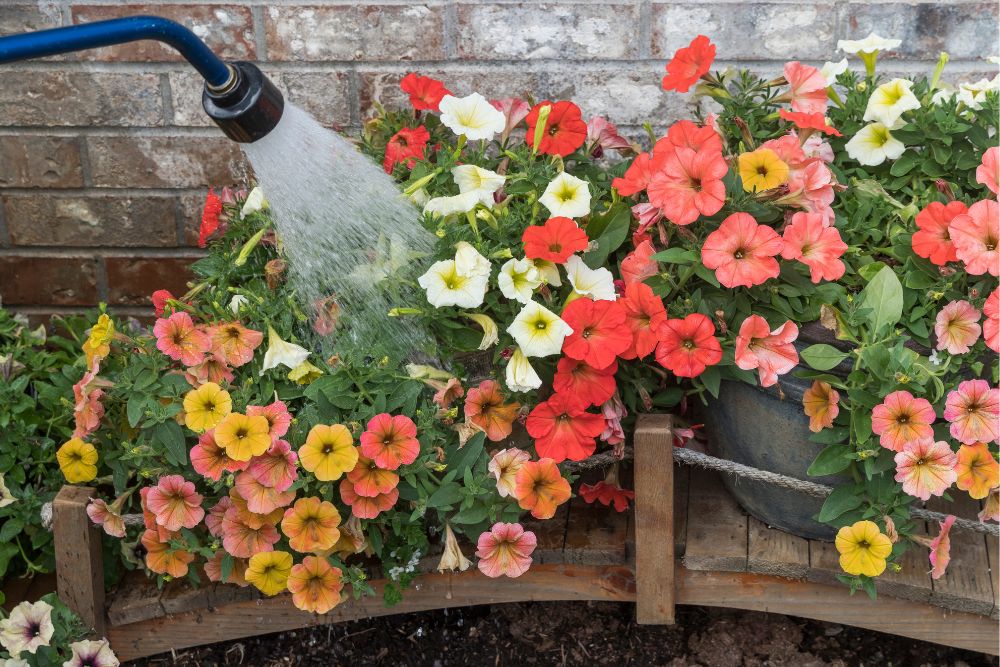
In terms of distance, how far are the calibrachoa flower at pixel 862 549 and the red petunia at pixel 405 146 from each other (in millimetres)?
742

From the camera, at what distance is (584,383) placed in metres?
1.16

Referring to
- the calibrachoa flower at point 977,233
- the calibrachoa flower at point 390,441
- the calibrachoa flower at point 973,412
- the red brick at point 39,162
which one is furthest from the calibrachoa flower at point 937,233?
the red brick at point 39,162

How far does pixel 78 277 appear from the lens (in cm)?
182

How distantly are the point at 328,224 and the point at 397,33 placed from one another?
1.66ft

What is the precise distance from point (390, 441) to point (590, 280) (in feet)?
1.01

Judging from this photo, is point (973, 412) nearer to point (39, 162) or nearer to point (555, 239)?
point (555, 239)

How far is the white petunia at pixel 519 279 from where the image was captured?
3.75 feet

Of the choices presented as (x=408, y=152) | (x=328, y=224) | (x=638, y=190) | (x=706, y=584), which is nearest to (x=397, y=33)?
(x=408, y=152)

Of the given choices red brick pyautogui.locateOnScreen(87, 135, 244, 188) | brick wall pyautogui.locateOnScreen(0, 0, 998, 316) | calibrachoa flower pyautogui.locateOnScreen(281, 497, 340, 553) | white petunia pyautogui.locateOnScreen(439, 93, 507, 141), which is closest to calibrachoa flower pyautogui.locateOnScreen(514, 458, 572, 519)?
calibrachoa flower pyautogui.locateOnScreen(281, 497, 340, 553)

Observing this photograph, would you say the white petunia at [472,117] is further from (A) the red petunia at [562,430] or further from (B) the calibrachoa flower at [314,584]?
(B) the calibrachoa flower at [314,584]

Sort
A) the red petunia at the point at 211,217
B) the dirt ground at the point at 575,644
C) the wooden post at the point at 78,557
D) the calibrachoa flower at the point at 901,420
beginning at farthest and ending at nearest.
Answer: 1. the dirt ground at the point at 575,644
2. the red petunia at the point at 211,217
3. the wooden post at the point at 78,557
4. the calibrachoa flower at the point at 901,420

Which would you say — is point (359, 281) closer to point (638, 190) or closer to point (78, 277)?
point (638, 190)

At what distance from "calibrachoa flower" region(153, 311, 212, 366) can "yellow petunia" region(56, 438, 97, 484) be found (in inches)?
7.0

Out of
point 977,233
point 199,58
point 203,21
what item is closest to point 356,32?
point 203,21
